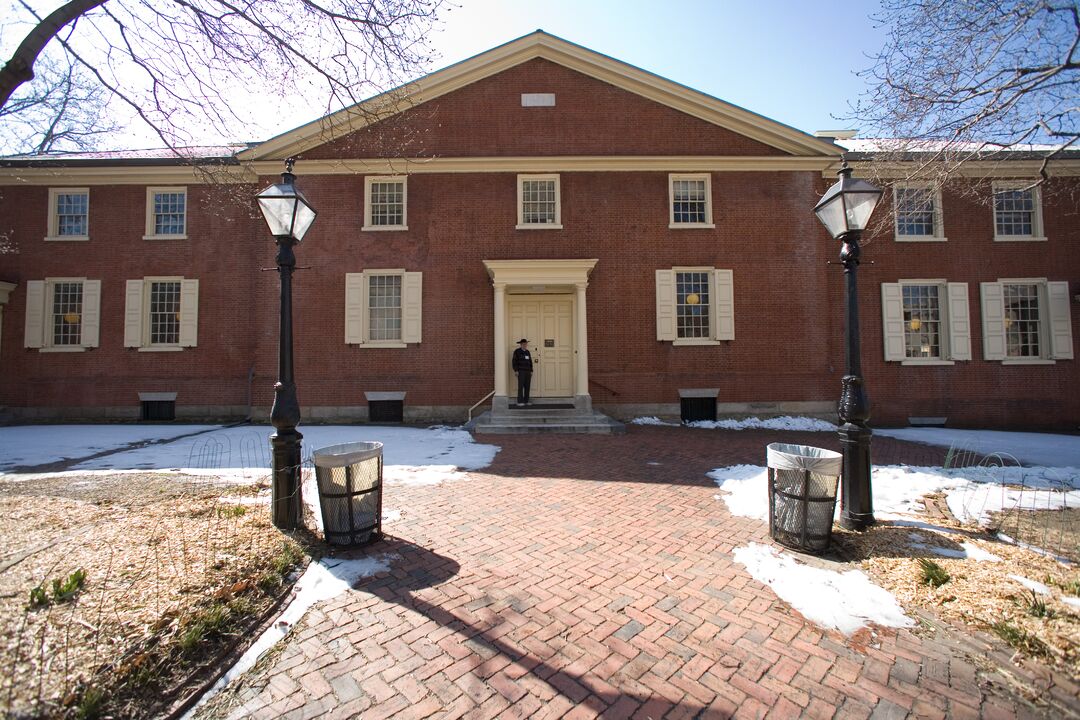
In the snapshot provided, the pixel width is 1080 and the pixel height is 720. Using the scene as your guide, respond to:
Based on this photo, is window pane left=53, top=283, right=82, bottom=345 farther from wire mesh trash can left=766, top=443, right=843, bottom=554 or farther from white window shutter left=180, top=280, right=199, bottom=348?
wire mesh trash can left=766, top=443, right=843, bottom=554

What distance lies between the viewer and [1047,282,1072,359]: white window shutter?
12.9m

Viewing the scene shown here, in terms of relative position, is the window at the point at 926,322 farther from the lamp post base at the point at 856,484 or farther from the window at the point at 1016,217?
the lamp post base at the point at 856,484

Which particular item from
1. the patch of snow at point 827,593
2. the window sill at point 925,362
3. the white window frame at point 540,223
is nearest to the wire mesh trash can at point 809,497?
the patch of snow at point 827,593

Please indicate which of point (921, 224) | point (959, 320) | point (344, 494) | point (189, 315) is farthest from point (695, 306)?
point (189, 315)

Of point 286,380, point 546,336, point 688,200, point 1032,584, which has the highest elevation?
point 688,200

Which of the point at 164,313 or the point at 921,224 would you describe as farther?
the point at 164,313

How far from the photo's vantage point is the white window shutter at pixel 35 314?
43.3ft

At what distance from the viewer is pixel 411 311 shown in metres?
12.9

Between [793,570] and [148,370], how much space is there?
54.2 feet

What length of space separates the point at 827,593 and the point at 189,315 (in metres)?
16.1

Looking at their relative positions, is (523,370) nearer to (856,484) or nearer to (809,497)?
(856,484)

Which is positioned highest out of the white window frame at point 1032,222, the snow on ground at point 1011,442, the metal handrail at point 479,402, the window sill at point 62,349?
the white window frame at point 1032,222

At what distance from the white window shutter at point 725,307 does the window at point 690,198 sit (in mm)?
1952

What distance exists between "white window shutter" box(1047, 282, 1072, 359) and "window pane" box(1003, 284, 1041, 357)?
310 mm
